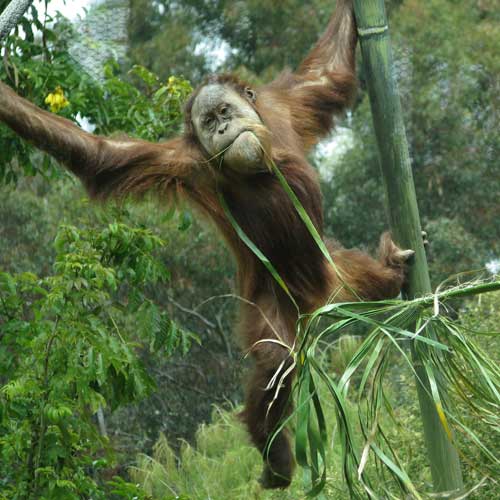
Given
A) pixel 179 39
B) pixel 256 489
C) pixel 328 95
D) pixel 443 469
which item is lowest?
pixel 256 489

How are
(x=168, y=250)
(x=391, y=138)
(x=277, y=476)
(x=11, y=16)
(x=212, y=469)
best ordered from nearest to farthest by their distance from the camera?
(x=11, y=16)
(x=391, y=138)
(x=277, y=476)
(x=212, y=469)
(x=168, y=250)

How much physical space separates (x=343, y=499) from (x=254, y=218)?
1814 mm

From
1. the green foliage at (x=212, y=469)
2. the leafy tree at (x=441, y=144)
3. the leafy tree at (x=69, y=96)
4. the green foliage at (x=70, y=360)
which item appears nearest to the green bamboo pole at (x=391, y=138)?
the green foliage at (x=70, y=360)

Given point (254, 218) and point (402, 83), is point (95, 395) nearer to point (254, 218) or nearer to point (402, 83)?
point (254, 218)

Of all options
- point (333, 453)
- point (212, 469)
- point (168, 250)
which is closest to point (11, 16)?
point (333, 453)

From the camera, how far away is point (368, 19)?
3.82 m

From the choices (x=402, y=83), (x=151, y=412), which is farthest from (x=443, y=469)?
(x=402, y=83)

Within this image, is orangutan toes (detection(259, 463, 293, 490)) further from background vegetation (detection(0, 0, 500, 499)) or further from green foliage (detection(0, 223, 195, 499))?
green foliage (detection(0, 223, 195, 499))

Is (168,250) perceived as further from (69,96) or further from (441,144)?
(69,96)

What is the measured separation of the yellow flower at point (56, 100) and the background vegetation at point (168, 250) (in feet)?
0.08

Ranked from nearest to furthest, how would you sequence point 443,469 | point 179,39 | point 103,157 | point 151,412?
1. point 443,469
2. point 103,157
3. point 151,412
4. point 179,39

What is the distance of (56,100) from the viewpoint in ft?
16.3

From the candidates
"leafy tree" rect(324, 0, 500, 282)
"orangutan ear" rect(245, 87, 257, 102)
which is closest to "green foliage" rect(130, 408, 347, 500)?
"orangutan ear" rect(245, 87, 257, 102)

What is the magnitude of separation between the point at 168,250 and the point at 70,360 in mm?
7453
